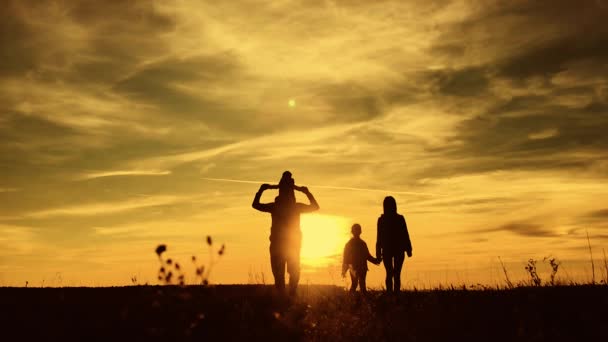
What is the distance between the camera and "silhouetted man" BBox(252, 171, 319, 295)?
42.5 feet

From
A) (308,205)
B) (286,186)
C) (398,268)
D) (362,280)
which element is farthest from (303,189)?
(362,280)

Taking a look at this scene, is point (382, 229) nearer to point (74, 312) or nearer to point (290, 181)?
point (290, 181)

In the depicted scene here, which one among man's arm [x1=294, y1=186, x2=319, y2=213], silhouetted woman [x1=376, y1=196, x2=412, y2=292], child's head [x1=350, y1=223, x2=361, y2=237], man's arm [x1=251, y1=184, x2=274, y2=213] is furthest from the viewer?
child's head [x1=350, y1=223, x2=361, y2=237]

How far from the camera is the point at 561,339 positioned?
7855mm

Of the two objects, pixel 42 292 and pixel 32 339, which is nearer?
pixel 32 339

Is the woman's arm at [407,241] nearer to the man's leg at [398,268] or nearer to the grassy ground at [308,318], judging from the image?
the man's leg at [398,268]

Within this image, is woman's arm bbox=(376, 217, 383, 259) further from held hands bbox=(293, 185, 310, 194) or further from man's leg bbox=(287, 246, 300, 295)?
man's leg bbox=(287, 246, 300, 295)

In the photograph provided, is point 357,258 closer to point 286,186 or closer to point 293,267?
point 293,267

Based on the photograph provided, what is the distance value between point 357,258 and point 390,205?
64.5 inches

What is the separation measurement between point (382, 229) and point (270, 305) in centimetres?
453

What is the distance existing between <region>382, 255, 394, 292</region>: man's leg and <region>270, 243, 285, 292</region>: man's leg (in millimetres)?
2982

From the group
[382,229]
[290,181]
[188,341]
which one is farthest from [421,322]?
[382,229]

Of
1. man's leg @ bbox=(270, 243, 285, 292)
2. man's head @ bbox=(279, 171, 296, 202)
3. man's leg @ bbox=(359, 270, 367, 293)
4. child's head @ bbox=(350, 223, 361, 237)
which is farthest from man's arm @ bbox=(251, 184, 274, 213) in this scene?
man's leg @ bbox=(359, 270, 367, 293)

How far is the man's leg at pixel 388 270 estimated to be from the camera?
14.9 m
